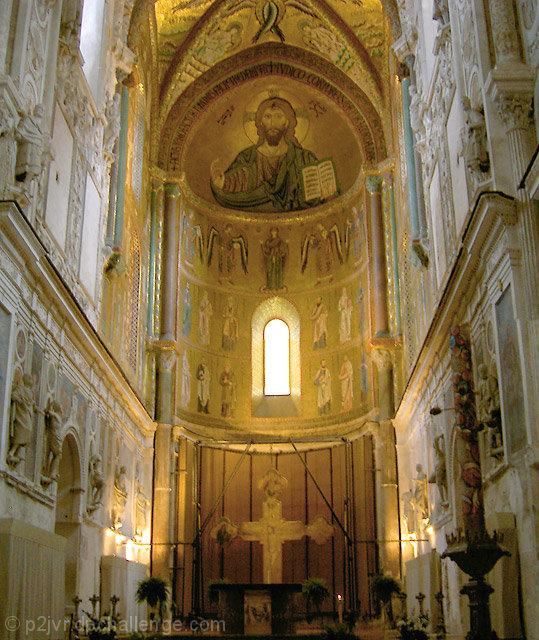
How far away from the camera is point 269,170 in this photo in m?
32.0

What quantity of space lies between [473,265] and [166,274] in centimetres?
1544

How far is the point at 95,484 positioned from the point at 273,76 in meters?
17.6

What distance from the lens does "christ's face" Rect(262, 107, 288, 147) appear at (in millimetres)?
31317

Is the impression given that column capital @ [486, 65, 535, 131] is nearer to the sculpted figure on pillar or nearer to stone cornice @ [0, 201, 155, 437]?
stone cornice @ [0, 201, 155, 437]

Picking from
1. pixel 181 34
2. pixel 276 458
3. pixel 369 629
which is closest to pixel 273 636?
pixel 369 629

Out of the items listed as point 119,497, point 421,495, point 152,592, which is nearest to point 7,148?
point 119,497

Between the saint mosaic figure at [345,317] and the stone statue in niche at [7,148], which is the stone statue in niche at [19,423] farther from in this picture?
the saint mosaic figure at [345,317]

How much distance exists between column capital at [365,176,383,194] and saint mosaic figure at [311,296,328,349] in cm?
465

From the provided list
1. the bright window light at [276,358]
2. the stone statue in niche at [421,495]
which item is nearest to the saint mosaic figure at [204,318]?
the bright window light at [276,358]

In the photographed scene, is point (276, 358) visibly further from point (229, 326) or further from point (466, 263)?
point (466, 263)

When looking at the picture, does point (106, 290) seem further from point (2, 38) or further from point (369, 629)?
point (369, 629)

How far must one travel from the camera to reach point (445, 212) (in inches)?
714

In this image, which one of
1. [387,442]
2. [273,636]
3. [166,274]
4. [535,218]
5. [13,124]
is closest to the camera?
[535,218]

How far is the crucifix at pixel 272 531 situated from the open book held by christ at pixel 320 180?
37.3ft
